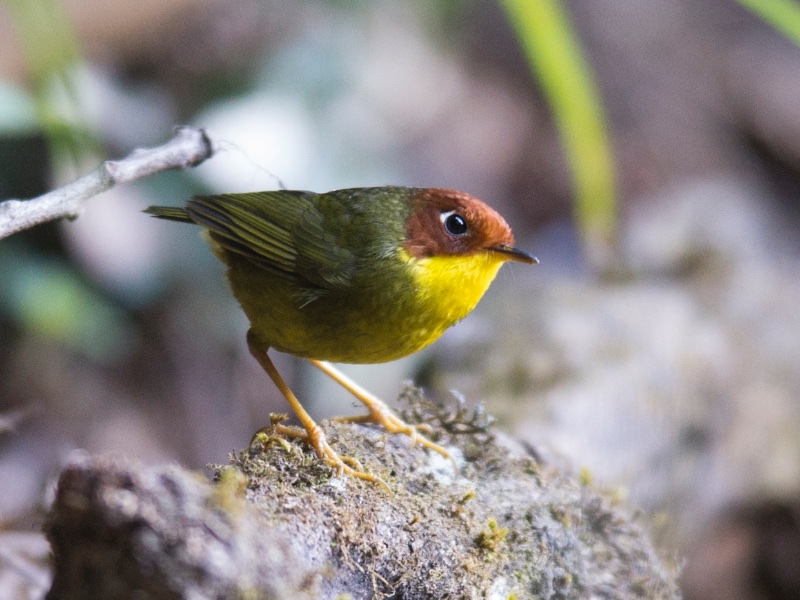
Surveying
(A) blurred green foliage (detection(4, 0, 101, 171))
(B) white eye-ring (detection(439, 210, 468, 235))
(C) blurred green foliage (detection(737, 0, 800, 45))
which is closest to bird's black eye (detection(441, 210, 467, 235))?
(B) white eye-ring (detection(439, 210, 468, 235))

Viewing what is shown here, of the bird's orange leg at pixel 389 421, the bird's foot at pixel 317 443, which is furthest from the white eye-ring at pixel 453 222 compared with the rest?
the bird's foot at pixel 317 443

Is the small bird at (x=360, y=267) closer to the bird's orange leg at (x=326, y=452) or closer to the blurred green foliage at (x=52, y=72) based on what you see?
the bird's orange leg at (x=326, y=452)

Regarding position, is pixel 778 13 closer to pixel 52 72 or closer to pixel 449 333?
pixel 449 333

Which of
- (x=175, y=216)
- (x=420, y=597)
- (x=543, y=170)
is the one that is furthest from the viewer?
(x=543, y=170)

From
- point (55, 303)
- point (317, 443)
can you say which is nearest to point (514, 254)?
point (317, 443)

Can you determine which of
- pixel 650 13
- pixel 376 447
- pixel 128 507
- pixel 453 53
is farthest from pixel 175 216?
pixel 650 13

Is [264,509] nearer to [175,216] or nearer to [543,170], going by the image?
[175,216]
